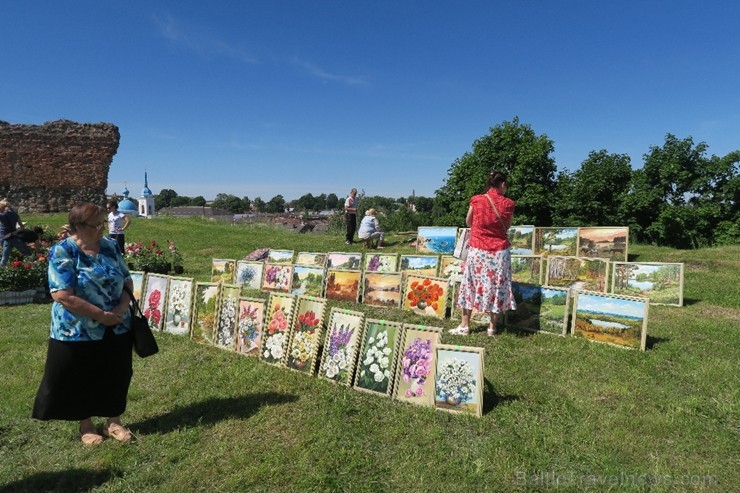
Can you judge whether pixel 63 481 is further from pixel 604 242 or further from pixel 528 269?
pixel 604 242

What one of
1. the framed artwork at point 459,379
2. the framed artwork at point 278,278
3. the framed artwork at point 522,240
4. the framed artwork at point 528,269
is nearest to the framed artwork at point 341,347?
the framed artwork at point 459,379

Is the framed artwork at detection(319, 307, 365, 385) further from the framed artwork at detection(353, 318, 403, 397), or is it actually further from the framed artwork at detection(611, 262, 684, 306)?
the framed artwork at detection(611, 262, 684, 306)

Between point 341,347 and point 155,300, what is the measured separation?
3.38 m

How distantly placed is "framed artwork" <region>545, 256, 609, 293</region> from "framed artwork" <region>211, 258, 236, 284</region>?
19.7 ft

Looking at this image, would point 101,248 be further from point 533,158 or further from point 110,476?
point 533,158

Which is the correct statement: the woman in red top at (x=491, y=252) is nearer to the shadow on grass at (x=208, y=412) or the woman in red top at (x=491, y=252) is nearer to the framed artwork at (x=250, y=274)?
the shadow on grass at (x=208, y=412)

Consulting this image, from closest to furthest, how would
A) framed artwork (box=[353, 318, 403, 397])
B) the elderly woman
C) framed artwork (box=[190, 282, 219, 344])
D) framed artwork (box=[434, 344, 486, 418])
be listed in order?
Answer: the elderly woman, framed artwork (box=[434, 344, 486, 418]), framed artwork (box=[353, 318, 403, 397]), framed artwork (box=[190, 282, 219, 344])

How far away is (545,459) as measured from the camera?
9.75 ft

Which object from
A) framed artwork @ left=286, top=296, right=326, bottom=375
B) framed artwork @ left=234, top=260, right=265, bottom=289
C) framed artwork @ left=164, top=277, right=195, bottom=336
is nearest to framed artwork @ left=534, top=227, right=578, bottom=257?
framed artwork @ left=234, top=260, right=265, bottom=289

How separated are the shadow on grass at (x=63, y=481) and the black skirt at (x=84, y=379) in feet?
1.28

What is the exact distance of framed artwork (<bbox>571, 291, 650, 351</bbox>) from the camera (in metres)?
4.93

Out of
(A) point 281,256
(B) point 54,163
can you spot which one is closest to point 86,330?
(A) point 281,256

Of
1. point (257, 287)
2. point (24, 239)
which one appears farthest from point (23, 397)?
point (24, 239)

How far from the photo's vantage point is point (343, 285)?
7.75 meters
